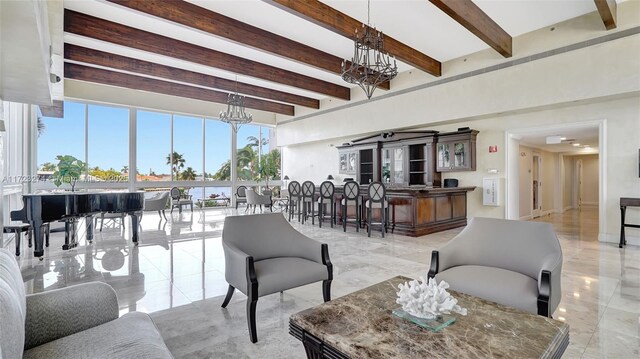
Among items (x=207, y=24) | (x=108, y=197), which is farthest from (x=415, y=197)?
(x=108, y=197)

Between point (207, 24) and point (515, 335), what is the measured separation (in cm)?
603

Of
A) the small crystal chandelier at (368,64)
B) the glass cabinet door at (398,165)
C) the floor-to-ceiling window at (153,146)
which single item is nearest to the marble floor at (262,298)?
the small crystal chandelier at (368,64)

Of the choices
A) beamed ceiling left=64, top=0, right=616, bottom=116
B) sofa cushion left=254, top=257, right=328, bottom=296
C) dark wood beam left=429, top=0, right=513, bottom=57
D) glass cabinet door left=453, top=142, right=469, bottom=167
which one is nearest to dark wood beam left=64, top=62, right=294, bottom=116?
beamed ceiling left=64, top=0, right=616, bottom=116

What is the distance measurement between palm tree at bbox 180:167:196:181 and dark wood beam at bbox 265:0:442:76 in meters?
8.13

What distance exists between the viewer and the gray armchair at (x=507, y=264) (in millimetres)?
1934

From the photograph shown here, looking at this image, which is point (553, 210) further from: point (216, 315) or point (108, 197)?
point (108, 197)

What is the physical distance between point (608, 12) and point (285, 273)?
6.41 metres

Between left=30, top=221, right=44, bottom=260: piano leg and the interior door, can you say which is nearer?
left=30, top=221, right=44, bottom=260: piano leg

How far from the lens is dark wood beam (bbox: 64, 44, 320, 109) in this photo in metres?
6.89

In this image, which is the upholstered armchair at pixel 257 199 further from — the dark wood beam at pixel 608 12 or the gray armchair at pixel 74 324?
the dark wood beam at pixel 608 12

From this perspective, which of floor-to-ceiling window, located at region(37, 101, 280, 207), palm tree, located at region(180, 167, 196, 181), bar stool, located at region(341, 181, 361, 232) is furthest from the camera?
palm tree, located at region(180, 167, 196, 181)

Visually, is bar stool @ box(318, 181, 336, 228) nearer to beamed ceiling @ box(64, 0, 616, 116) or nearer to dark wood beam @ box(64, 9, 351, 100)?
beamed ceiling @ box(64, 0, 616, 116)

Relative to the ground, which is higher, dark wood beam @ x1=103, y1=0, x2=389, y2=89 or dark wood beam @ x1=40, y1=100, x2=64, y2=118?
dark wood beam @ x1=103, y1=0, x2=389, y2=89

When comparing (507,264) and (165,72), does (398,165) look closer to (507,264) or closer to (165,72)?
(507,264)
